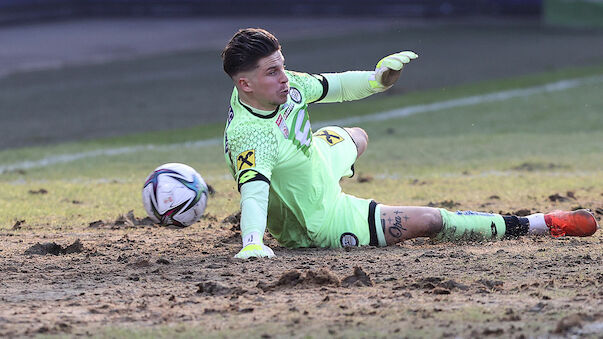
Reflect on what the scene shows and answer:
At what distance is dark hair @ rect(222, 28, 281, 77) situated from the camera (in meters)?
4.96

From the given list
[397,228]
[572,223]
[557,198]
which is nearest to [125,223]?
[397,228]

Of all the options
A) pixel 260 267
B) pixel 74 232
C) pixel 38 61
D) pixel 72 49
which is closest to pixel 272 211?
pixel 260 267

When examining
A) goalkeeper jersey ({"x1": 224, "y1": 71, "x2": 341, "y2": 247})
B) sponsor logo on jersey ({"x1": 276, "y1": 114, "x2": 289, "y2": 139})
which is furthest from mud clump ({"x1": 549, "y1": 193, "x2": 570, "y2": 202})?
sponsor logo on jersey ({"x1": 276, "y1": 114, "x2": 289, "y2": 139})

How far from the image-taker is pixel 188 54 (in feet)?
54.3

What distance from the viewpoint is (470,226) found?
529cm

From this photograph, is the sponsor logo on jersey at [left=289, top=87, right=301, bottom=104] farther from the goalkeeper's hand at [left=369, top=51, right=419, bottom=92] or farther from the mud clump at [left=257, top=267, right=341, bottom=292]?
the mud clump at [left=257, top=267, right=341, bottom=292]

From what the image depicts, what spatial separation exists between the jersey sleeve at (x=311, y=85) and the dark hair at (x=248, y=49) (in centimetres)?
37

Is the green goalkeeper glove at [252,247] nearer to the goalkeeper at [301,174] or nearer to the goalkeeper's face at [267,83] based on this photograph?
the goalkeeper at [301,174]

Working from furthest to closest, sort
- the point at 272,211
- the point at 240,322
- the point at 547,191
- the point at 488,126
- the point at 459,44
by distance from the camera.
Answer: the point at 459,44 < the point at 488,126 < the point at 547,191 < the point at 272,211 < the point at 240,322

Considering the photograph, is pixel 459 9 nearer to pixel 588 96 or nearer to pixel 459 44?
pixel 459 44

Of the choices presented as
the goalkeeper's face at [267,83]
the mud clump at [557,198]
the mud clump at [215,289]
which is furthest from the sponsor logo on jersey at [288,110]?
the mud clump at [557,198]

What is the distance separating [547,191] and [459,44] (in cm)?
1013

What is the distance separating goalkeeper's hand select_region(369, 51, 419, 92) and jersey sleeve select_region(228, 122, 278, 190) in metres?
0.76

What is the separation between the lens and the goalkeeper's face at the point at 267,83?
4.96 metres
